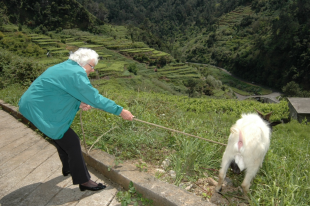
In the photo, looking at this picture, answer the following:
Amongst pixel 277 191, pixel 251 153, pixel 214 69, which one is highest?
pixel 251 153

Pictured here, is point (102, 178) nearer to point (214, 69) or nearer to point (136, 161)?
point (136, 161)

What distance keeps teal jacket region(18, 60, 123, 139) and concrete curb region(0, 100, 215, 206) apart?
2.40ft

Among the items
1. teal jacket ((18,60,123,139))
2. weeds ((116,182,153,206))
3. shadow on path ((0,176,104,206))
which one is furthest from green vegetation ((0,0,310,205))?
teal jacket ((18,60,123,139))

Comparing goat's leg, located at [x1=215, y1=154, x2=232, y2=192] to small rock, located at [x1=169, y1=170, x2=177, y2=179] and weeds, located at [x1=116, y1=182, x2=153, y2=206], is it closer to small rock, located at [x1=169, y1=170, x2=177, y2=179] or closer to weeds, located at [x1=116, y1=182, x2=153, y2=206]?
small rock, located at [x1=169, y1=170, x2=177, y2=179]

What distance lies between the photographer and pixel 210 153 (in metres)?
2.74

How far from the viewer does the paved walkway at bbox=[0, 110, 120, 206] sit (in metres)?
2.11

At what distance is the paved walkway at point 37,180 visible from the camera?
2.11m

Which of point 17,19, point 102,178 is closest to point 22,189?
point 102,178

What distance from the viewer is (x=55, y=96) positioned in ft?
6.14

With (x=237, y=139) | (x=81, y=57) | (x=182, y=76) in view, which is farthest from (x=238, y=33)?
(x=81, y=57)

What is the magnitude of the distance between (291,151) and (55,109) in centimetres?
362

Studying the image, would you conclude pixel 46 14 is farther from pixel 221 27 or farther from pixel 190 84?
pixel 221 27

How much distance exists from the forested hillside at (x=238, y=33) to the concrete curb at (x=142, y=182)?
109ft

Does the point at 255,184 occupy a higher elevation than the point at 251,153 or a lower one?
lower
